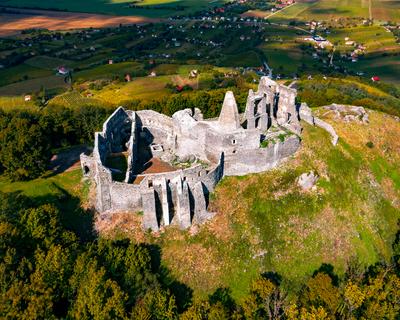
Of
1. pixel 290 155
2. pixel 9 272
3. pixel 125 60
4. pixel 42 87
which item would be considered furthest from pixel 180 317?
pixel 125 60

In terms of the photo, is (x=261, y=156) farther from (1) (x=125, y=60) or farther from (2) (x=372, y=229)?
(1) (x=125, y=60)

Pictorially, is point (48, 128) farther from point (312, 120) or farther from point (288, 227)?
point (312, 120)

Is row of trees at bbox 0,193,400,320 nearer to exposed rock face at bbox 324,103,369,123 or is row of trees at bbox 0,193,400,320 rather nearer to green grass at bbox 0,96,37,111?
exposed rock face at bbox 324,103,369,123

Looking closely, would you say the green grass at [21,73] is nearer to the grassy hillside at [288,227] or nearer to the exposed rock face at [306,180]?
the grassy hillside at [288,227]

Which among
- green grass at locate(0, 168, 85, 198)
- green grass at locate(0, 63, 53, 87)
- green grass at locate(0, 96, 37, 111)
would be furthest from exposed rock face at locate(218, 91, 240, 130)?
green grass at locate(0, 63, 53, 87)

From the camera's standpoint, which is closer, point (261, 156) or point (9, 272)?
point (9, 272)
